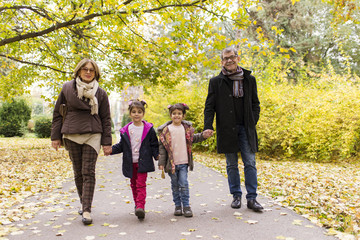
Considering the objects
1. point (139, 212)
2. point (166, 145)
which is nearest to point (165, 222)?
point (139, 212)

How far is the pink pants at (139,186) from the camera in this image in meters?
4.02

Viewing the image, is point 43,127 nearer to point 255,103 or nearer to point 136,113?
point 136,113

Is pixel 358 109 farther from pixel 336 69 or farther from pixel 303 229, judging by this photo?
pixel 336 69

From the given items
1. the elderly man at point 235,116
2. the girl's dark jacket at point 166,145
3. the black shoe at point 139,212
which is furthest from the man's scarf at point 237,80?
the black shoe at point 139,212

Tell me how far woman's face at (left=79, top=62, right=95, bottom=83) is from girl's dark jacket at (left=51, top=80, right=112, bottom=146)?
0.44 feet

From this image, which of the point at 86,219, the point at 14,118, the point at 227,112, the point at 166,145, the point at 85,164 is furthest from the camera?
the point at 14,118

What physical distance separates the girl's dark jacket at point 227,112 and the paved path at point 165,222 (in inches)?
35.6

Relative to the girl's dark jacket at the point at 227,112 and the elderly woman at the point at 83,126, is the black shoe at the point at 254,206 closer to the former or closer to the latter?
the girl's dark jacket at the point at 227,112

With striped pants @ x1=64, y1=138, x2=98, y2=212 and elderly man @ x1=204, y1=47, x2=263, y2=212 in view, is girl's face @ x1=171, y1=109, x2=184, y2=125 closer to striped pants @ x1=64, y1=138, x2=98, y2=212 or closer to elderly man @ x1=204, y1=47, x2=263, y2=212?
elderly man @ x1=204, y1=47, x2=263, y2=212

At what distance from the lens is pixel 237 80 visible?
4.43 metres

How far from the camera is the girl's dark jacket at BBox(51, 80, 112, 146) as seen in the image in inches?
149

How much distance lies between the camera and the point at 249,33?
25453 millimetres

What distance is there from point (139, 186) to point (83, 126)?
3.33 ft

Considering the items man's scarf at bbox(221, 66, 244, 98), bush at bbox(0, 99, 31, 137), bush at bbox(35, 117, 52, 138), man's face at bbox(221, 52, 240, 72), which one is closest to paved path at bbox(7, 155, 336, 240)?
man's scarf at bbox(221, 66, 244, 98)
